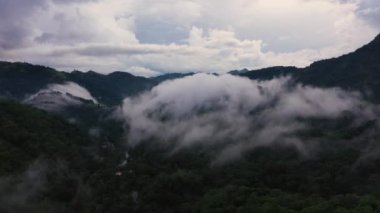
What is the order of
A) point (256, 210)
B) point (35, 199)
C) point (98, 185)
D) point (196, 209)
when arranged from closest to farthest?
point (256, 210)
point (196, 209)
point (35, 199)
point (98, 185)

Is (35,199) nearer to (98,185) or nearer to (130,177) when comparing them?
(98,185)

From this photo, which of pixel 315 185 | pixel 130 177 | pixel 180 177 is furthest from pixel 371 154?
pixel 130 177

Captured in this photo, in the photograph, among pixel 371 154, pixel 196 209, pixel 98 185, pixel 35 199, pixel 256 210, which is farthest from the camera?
pixel 371 154

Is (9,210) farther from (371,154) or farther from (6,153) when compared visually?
(371,154)

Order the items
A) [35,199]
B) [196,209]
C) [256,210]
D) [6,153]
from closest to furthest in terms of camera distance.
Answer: [256,210]
[196,209]
[35,199]
[6,153]

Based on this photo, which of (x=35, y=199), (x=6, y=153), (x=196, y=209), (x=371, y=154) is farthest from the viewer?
(x=371, y=154)

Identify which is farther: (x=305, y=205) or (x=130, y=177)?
(x=130, y=177)

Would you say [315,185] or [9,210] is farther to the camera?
[315,185]

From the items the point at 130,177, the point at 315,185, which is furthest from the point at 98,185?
the point at 315,185
